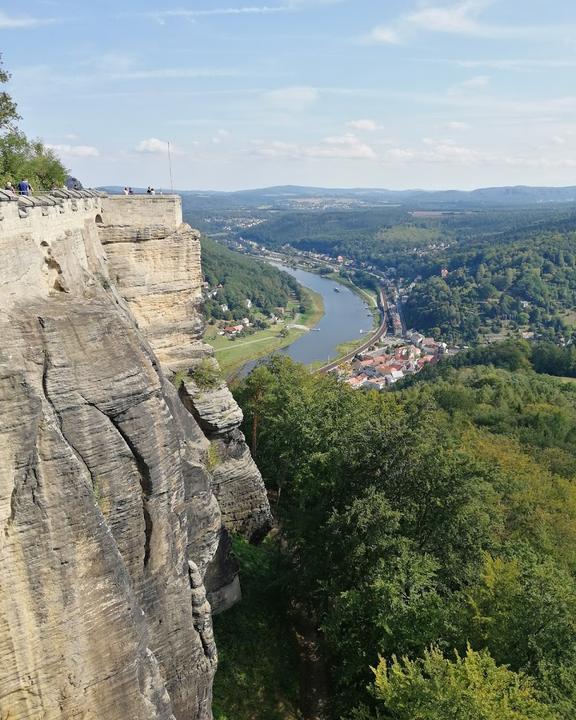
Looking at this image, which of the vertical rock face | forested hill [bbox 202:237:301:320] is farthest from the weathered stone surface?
forested hill [bbox 202:237:301:320]

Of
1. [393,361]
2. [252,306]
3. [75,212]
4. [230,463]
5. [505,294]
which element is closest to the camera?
[75,212]

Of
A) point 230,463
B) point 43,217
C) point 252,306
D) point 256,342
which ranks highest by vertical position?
point 43,217

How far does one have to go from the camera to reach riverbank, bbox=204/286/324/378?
82688 mm

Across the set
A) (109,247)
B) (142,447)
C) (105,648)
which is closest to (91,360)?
(142,447)

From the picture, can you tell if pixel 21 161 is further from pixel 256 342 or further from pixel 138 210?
pixel 256 342

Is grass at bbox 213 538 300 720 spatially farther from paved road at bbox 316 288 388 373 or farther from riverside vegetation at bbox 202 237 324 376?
riverside vegetation at bbox 202 237 324 376

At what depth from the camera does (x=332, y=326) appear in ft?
392

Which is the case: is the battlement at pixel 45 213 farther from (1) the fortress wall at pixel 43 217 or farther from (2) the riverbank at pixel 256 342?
(2) the riverbank at pixel 256 342

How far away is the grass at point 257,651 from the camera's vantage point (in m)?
16.8

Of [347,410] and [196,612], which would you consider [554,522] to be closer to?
[347,410]

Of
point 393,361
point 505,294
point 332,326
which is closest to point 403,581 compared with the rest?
point 393,361

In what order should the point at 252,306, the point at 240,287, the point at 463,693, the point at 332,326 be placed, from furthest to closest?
the point at 240,287, the point at 252,306, the point at 332,326, the point at 463,693

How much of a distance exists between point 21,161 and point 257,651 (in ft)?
64.2

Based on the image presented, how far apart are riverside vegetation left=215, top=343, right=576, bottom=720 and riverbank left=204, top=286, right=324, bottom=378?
50.9m
